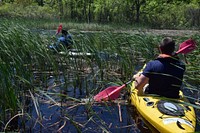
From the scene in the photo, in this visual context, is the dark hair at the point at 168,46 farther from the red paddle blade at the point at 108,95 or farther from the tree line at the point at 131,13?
the tree line at the point at 131,13

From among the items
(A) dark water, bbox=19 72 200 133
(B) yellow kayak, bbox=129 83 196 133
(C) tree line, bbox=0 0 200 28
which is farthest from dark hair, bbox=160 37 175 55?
(C) tree line, bbox=0 0 200 28

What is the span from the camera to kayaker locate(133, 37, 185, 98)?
13.5 feet

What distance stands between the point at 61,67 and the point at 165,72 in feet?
6.71

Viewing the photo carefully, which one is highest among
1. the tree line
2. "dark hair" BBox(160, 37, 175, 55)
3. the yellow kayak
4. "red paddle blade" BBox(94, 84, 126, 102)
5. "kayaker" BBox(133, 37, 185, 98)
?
"dark hair" BBox(160, 37, 175, 55)

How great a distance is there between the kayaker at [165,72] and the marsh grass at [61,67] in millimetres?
202

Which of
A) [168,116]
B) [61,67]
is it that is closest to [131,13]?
[61,67]

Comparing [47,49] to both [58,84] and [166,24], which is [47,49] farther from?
[166,24]

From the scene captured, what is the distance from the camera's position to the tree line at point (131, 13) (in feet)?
85.7

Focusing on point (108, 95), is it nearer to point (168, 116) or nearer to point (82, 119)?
point (82, 119)

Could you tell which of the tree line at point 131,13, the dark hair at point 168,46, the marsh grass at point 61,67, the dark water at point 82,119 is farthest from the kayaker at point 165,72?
the tree line at point 131,13

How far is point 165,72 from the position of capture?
4.11m

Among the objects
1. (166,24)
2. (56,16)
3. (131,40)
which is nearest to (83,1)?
(56,16)

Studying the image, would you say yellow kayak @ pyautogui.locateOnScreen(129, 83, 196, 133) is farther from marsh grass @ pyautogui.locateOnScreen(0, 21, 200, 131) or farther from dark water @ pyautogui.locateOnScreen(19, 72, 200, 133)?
marsh grass @ pyautogui.locateOnScreen(0, 21, 200, 131)

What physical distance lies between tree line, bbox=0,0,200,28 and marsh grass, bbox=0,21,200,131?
18.8 m
